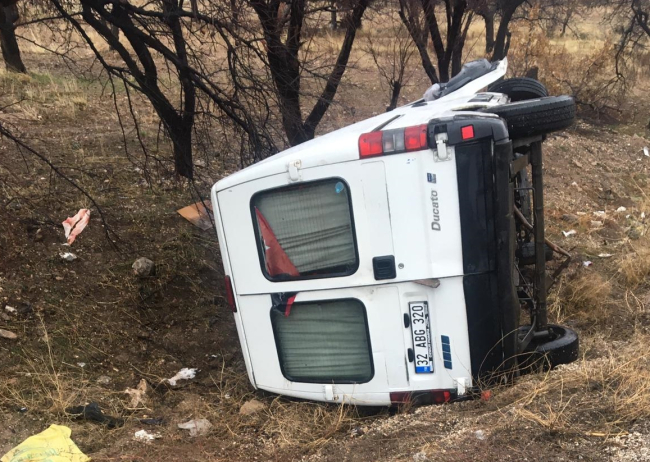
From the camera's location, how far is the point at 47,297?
598cm

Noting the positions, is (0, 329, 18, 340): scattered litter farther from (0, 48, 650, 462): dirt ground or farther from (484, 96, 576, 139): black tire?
(484, 96, 576, 139): black tire

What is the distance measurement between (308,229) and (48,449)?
206 cm

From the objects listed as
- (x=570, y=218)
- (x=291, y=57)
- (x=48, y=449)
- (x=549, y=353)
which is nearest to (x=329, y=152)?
(x=549, y=353)

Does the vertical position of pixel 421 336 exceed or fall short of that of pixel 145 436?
it exceeds it

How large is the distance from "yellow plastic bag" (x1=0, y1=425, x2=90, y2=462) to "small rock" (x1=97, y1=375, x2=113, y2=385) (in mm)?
1072

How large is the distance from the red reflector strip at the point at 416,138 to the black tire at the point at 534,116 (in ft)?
2.17

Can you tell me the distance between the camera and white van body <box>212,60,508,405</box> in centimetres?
359

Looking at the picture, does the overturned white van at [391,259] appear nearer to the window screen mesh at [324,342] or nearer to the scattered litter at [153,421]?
the window screen mesh at [324,342]

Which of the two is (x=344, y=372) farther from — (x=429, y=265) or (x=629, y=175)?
(x=629, y=175)

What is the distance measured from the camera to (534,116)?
3914mm

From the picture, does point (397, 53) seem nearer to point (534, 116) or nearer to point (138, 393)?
point (534, 116)

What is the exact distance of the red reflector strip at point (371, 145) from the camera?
11.9ft

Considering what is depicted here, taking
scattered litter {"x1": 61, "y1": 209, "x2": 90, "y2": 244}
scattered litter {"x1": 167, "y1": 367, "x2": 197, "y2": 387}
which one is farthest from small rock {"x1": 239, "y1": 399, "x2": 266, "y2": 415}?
scattered litter {"x1": 61, "y1": 209, "x2": 90, "y2": 244}

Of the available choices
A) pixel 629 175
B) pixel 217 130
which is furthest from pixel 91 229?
pixel 629 175
